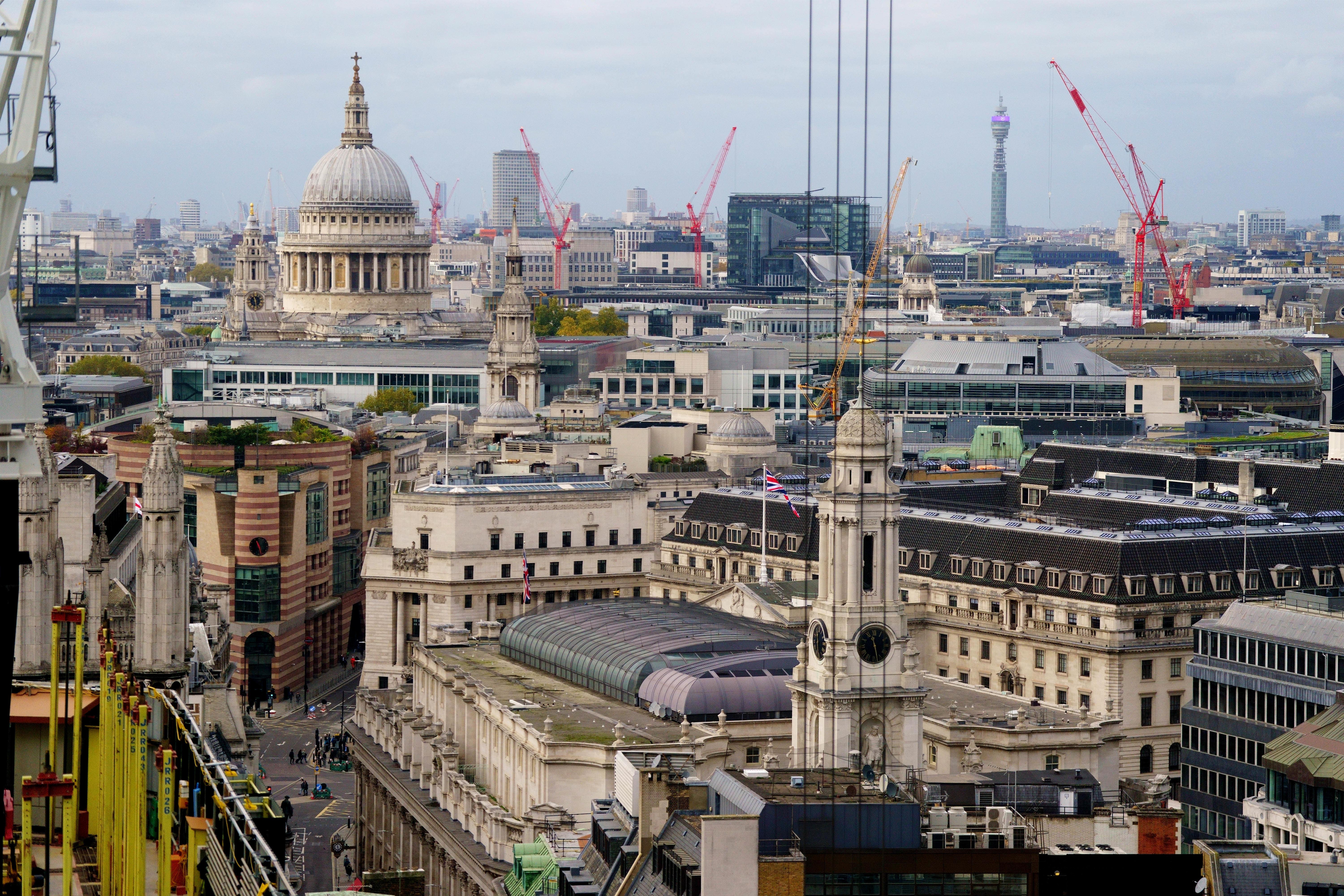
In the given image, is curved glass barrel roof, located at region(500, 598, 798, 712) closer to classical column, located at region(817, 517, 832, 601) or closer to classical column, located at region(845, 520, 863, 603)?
classical column, located at region(817, 517, 832, 601)

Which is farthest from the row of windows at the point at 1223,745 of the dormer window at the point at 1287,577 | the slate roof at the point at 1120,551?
the dormer window at the point at 1287,577

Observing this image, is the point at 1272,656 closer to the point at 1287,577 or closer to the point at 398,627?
the point at 1287,577

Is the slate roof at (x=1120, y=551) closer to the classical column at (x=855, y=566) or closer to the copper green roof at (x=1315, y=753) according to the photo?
the classical column at (x=855, y=566)

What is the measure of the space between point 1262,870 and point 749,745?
32.3 m

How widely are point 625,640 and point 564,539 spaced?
38.8 m

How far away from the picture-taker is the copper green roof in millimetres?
78125

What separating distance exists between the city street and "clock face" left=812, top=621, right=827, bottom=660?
18.8 m

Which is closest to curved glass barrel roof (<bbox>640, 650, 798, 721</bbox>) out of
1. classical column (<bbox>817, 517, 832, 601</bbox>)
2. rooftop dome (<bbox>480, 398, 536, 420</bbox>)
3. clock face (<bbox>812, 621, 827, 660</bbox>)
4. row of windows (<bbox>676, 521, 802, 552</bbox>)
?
clock face (<bbox>812, 621, 827, 660</bbox>)

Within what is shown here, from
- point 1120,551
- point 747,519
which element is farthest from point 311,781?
point 1120,551

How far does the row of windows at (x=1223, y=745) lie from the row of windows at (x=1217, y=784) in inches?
24.8

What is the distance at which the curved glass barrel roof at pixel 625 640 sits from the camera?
327 feet

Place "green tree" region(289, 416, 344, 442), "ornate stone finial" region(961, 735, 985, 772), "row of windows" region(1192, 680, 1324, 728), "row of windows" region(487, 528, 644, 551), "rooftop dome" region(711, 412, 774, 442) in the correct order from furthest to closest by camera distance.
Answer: "rooftop dome" region(711, 412, 774, 442), "green tree" region(289, 416, 344, 442), "row of windows" region(487, 528, 644, 551), "ornate stone finial" region(961, 735, 985, 772), "row of windows" region(1192, 680, 1324, 728)

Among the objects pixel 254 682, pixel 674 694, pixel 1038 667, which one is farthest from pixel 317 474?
pixel 674 694

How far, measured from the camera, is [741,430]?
576 feet
